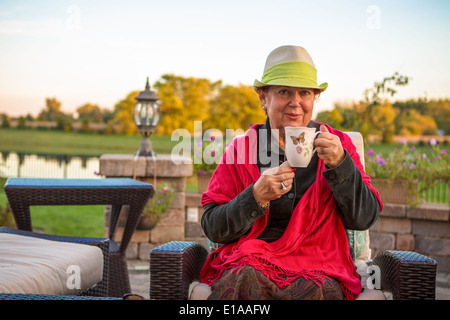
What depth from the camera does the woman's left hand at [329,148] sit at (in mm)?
1723

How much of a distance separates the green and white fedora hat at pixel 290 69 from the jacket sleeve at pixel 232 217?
463mm

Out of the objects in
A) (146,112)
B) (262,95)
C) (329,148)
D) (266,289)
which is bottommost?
(266,289)

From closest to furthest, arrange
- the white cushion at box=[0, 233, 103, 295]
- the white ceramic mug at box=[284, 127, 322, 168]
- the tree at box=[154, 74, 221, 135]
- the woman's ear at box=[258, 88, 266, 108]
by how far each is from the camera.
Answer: the white ceramic mug at box=[284, 127, 322, 168] → the white cushion at box=[0, 233, 103, 295] → the woman's ear at box=[258, 88, 266, 108] → the tree at box=[154, 74, 221, 135]

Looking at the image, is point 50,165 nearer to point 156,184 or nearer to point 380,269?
point 156,184

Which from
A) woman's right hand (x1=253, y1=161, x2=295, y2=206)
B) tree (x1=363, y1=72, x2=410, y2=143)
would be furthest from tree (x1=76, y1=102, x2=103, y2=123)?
woman's right hand (x1=253, y1=161, x2=295, y2=206)

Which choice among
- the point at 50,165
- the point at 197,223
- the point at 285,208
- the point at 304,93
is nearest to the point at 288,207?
the point at 285,208

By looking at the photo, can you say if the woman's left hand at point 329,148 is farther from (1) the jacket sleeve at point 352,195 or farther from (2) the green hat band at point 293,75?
(2) the green hat band at point 293,75

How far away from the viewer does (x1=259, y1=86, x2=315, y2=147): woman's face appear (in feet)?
6.53

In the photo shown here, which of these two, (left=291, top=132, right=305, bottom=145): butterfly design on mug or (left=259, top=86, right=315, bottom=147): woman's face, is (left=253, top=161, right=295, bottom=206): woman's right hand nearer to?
(left=291, top=132, right=305, bottom=145): butterfly design on mug

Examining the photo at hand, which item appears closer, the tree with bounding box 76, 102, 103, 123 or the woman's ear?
the woman's ear

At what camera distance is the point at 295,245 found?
192cm

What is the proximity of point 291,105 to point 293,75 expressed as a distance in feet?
0.40

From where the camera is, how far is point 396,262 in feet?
6.04
